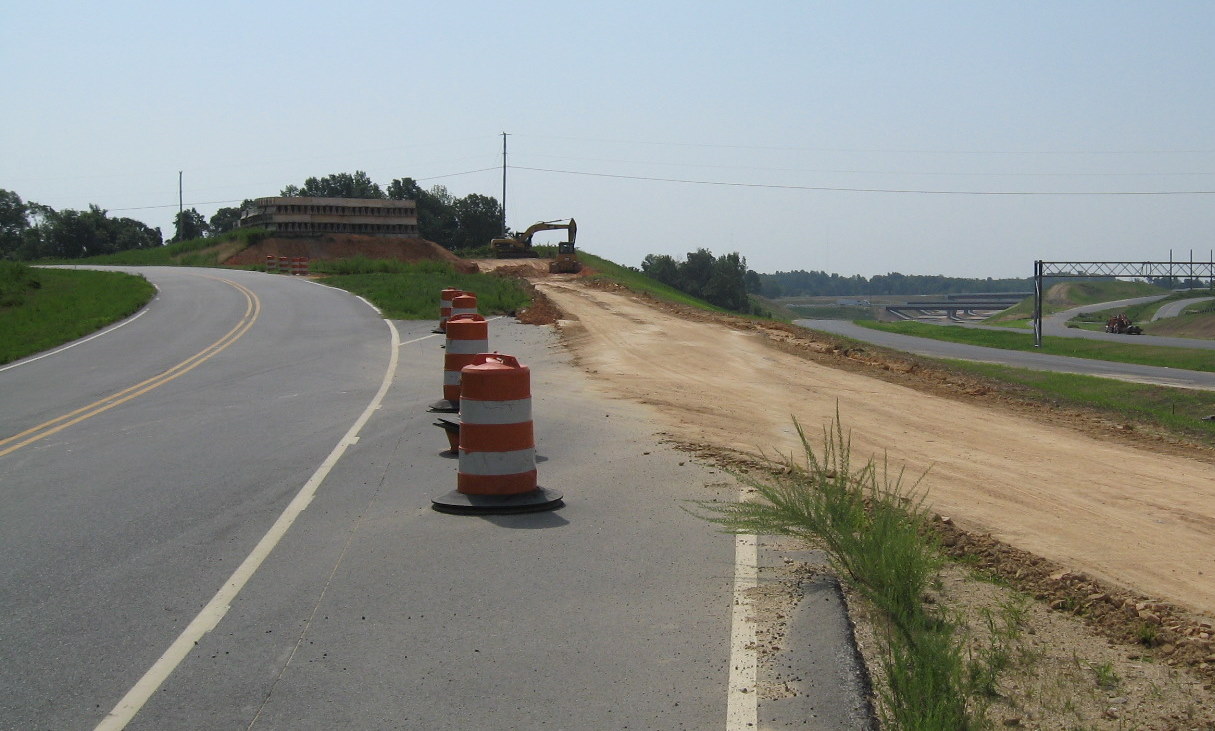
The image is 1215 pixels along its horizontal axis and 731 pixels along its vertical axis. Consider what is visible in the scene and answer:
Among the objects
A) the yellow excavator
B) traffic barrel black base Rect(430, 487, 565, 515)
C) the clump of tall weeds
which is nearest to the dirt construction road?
the clump of tall weeds

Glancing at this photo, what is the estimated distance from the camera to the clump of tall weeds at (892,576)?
4.24 metres

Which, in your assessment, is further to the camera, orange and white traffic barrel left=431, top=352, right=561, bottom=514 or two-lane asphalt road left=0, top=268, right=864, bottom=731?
orange and white traffic barrel left=431, top=352, right=561, bottom=514

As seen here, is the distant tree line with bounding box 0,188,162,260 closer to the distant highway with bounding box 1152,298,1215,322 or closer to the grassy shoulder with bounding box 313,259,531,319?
the grassy shoulder with bounding box 313,259,531,319

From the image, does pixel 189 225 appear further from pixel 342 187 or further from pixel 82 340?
pixel 82 340

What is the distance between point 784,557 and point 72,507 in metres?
5.68

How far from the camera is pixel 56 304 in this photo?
3262 cm

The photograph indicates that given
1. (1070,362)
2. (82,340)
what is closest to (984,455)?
(82,340)

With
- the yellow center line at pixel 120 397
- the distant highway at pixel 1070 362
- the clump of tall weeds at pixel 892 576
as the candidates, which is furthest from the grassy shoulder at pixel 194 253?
the clump of tall weeds at pixel 892 576

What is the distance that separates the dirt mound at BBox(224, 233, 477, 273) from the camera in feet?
234

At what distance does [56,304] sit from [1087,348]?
4471cm

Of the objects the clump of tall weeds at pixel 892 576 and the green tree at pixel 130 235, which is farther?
the green tree at pixel 130 235

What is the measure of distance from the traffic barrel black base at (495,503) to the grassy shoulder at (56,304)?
55.7 ft

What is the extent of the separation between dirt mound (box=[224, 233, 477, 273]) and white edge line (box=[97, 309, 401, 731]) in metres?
63.1

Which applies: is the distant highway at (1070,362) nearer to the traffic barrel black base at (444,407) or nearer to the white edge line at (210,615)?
the traffic barrel black base at (444,407)
